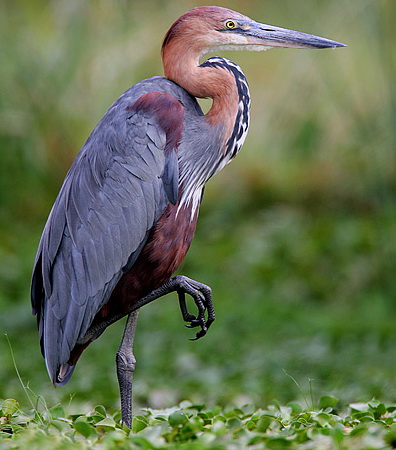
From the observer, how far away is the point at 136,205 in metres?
3.87

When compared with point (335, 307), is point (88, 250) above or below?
above

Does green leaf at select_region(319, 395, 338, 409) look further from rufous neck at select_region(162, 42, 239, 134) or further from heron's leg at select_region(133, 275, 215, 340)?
rufous neck at select_region(162, 42, 239, 134)

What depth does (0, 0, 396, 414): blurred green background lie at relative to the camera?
6.38 meters

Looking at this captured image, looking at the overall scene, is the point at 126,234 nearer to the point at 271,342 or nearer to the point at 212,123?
the point at 212,123

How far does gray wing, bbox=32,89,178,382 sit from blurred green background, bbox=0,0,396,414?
6.15ft

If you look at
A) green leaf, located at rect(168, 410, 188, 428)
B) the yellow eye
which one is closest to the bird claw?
green leaf, located at rect(168, 410, 188, 428)

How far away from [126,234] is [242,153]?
577 centimetres

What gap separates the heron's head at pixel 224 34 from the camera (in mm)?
4078

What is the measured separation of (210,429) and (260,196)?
20.0 ft

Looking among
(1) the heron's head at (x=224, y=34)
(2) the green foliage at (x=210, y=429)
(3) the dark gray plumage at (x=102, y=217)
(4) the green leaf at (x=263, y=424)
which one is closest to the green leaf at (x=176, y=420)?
(2) the green foliage at (x=210, y=429)

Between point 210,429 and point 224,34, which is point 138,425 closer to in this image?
point 210,429

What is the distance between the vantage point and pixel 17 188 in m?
9.05

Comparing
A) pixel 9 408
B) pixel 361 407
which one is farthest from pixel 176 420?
pixel 361 407

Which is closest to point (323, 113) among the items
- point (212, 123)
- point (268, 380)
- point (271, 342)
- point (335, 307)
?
point (335, 307)
